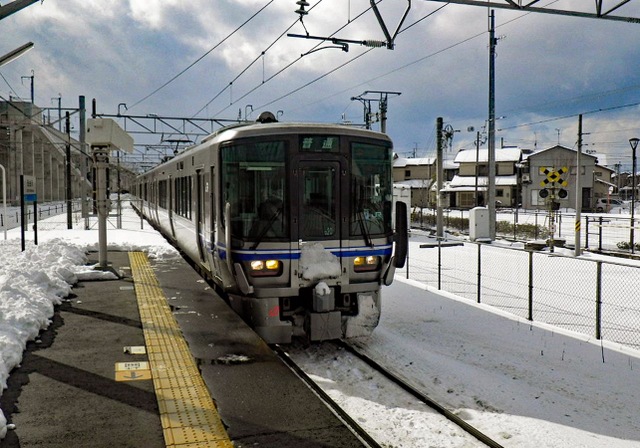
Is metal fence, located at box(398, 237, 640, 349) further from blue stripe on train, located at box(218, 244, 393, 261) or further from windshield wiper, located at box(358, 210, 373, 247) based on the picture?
blue stripe on train, located at box(218, 244, 393, 261)

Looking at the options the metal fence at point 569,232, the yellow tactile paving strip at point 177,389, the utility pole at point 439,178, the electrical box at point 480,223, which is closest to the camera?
the yellow tactile paving strip at point 177,389

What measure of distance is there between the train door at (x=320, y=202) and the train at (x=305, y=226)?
0.05 ft

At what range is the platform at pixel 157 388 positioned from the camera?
15.2 feet

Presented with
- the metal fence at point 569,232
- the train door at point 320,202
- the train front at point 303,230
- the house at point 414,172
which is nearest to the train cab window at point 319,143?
the train front at point 303,230

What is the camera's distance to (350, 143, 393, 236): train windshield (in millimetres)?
7660

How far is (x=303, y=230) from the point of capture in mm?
7363

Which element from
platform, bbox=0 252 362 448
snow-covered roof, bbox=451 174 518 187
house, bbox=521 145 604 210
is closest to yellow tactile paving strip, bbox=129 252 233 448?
platform, bbox=0 252 362 448

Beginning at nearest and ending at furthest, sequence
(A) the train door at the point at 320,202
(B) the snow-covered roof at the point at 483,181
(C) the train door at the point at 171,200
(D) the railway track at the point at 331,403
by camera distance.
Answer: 1. (D) the railway track at the point at 331,403
2. (A) the train door at the point at 320,202
3. (C) the train door at the point at 171,200
4. (B) the snow-covered roof at the point at 483,181

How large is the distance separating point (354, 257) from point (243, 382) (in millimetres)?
2445

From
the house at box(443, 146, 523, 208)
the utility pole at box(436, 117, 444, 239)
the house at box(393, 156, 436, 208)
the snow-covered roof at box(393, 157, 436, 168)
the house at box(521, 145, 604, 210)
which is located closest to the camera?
the utility pole at box(436, 117, 444, 239)

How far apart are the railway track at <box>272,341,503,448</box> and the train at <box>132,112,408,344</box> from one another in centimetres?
33

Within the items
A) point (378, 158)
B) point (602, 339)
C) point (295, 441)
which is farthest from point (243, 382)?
point (602, 339)

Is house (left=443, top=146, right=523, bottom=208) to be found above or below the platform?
A: above

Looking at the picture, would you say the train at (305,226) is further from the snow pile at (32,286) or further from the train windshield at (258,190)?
the snow pile at (32,286)
